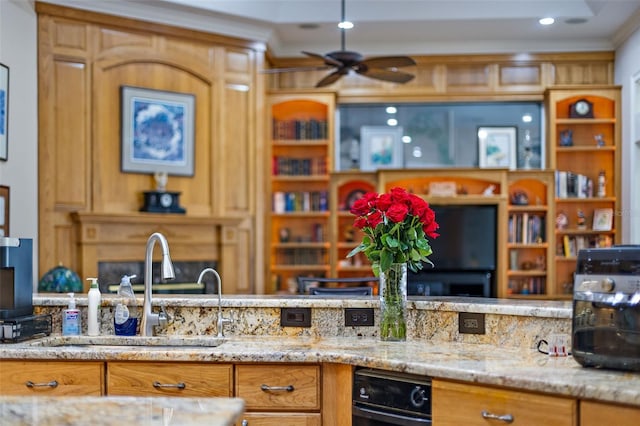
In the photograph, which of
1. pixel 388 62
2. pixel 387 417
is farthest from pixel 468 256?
pixel 387 417

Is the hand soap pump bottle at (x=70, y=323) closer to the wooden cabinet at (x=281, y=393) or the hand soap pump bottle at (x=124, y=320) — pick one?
the hand soap pump bottle at (x=124, y=320)

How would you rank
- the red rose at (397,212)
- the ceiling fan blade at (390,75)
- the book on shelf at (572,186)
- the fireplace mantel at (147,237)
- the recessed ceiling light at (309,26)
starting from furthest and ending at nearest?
the book on shelf at (572,186) < the recessed ceiling light at (309,26) < the fireplace mantel at (147,237) < the ceiling fan blade at (390,75) < the red rose at (397,212)

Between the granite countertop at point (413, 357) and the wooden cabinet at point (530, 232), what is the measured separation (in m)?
4.84

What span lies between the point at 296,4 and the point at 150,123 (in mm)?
1815

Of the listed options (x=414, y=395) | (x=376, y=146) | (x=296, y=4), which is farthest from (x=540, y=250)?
(x=414, y=395)

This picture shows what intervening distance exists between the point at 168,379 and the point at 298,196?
17.2ft

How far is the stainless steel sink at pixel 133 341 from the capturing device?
9.77 feet

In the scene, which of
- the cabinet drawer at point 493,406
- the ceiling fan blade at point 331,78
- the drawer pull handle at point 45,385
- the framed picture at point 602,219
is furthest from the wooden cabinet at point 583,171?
the drawer pull handle at point 45,385

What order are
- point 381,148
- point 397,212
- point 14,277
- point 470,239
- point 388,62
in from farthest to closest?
point 381,148 → point 470,239 → point 388,62 → point 14,277 → point 397,212

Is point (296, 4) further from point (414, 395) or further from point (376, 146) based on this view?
point (414, 395)

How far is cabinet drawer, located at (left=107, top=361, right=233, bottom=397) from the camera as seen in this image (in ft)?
8.58

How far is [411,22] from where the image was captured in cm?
723

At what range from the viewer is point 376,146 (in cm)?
806

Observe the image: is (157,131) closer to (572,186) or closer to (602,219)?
(572,186)
